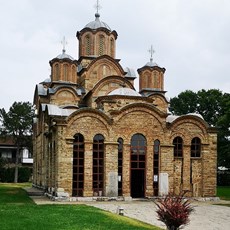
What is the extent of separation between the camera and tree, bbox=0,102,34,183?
5494cm

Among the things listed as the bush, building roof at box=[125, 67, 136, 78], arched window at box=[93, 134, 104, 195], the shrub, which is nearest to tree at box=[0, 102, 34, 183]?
the bush

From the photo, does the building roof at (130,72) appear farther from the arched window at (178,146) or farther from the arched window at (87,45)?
the arched window at (178,146)

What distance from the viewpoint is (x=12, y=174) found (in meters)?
54.7

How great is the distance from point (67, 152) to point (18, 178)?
30.0 metres

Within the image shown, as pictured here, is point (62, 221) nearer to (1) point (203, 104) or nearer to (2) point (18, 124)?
(2) point (18, 124)

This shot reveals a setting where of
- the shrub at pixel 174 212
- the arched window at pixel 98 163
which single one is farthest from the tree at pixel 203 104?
the shrub at pixel 174 212

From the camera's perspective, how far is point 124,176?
2811 centimetres

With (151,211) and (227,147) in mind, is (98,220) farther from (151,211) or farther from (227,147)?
(227,147)

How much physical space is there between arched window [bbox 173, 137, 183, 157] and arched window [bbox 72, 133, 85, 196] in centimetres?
635

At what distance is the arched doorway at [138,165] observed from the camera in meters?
28.6

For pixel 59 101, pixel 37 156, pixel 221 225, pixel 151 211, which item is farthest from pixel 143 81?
pixel 221 225

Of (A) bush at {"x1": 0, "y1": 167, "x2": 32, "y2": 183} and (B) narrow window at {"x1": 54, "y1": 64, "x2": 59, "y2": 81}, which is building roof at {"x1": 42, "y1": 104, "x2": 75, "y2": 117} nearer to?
(B) narrow window at {"x1": 54, "y1": 64, "x2": 59, "y2": 81}

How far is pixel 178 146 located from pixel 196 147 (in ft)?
4.28

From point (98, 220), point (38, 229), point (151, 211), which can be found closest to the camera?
point (38, 229)
